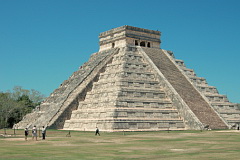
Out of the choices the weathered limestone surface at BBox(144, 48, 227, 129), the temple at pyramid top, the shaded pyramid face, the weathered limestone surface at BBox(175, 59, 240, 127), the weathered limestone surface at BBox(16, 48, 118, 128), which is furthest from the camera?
the temple at pyramid top

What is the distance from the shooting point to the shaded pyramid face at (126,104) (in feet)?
120

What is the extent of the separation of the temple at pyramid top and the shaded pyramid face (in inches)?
189

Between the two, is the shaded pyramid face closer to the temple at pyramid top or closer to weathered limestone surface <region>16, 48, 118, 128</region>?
weathered limestone surface <region>16, 48, 118, 128</region>

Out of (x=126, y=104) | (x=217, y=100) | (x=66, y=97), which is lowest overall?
(x=126, y=104)

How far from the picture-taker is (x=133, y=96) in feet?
129

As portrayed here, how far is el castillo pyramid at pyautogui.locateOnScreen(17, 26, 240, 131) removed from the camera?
37.8 metres

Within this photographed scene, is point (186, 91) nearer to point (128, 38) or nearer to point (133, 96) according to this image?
point (133, 96)

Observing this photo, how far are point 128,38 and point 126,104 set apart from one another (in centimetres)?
1333

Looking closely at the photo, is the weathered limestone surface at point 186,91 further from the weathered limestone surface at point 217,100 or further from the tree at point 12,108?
the tree at point 12,108

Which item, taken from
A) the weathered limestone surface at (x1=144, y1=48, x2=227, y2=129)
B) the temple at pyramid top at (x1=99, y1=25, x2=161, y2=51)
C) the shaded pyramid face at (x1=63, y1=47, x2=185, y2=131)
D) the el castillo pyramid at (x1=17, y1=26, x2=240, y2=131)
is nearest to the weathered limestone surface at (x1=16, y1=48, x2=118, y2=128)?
the el castillo pyramid at (x1=17, y1=26, x2=240, y2=131)

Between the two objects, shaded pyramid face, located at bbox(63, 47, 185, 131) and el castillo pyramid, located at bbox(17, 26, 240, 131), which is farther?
el castillo pyramid, located at bbox(17, 26, 240, 131)

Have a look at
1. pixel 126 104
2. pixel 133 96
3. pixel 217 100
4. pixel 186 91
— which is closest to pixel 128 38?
pixel 186 91

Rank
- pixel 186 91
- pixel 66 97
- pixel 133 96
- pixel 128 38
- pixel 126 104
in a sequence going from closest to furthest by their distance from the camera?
pixel 126 104, pixel 133 96, pixel 186 91, pixel 66 97, pixel 128 38

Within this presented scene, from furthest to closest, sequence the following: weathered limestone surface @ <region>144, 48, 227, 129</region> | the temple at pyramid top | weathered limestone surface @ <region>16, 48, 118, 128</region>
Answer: the temple at pyramid top
weathered limestone surface @ <region>16, 48, 118, 128</region>
weathered limestone surface @ <region>144, 48, 227, 129</region>
